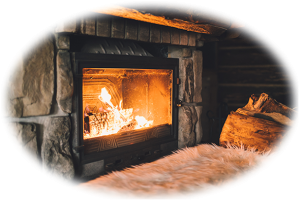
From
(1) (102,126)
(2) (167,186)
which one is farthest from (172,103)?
(2) (167,186)

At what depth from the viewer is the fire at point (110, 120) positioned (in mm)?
2164

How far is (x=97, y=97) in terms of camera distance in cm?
218

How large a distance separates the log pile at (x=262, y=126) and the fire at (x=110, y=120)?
106 cm

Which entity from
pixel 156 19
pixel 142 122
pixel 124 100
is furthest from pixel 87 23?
pixel 142 122

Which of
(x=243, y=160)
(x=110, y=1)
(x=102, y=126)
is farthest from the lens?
(x=243, y=160)

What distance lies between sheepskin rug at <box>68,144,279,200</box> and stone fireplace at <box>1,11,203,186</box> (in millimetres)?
152

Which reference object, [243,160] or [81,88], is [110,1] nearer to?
[81,88]

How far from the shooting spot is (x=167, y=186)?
1.87 metres

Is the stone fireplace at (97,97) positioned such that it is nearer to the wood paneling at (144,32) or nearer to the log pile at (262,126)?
the wood paneling at (144,32)

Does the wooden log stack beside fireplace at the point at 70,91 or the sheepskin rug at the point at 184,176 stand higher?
the wooden log stack beside fireplace at the point at 70,91

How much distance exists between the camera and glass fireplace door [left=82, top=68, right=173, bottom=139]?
2115 mm

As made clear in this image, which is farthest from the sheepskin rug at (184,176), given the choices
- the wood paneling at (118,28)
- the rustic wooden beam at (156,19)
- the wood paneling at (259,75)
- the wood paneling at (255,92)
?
the rustic wooden beam at (156,19)

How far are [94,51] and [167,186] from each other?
1200mm

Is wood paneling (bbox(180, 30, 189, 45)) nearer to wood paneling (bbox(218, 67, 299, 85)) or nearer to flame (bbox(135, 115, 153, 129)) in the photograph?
flame (bbox(135, 115, 153, 129))
